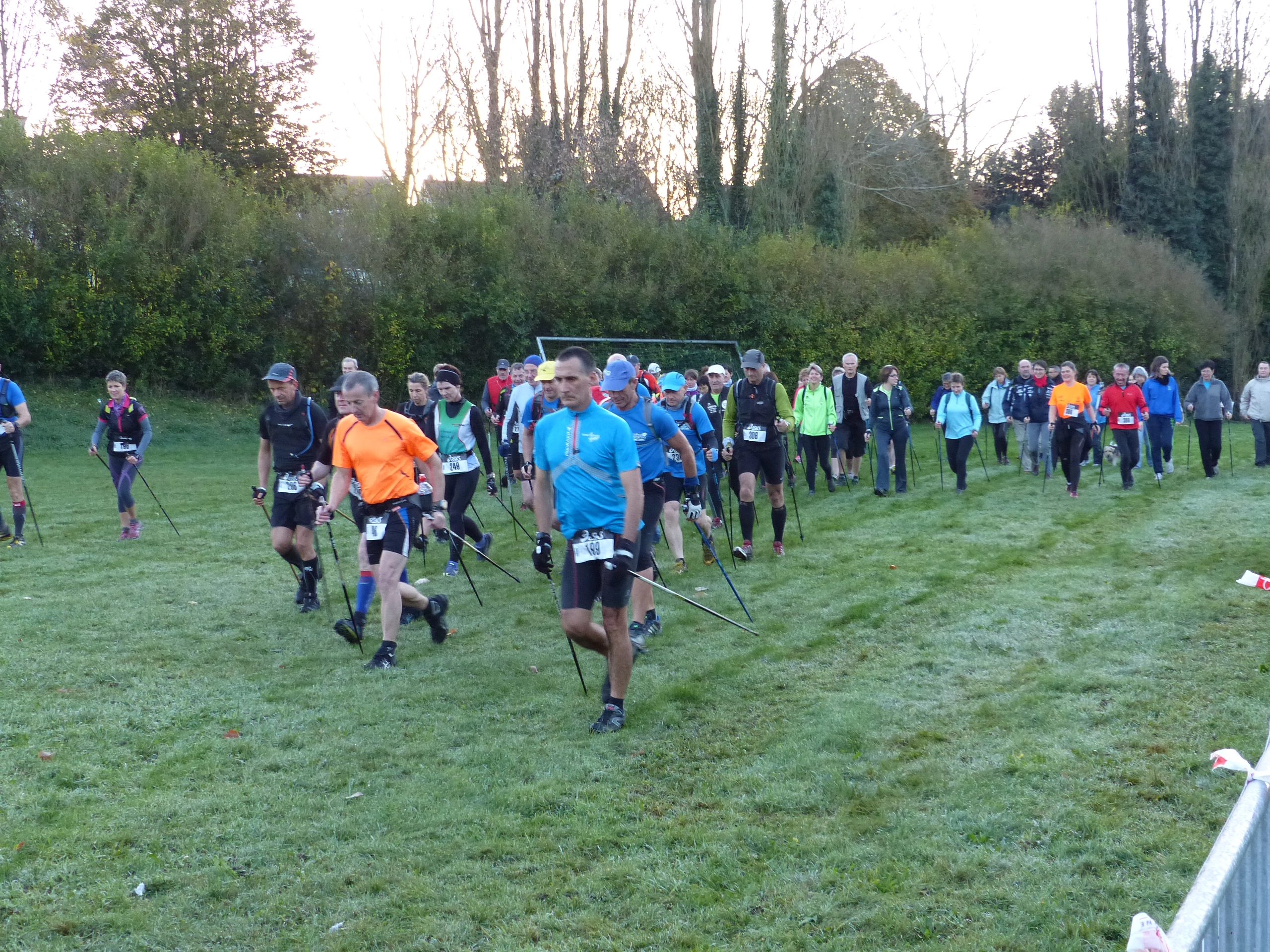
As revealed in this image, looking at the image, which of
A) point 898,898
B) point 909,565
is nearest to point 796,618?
point 909,565

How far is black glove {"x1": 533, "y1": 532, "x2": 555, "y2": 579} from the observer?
6.07m

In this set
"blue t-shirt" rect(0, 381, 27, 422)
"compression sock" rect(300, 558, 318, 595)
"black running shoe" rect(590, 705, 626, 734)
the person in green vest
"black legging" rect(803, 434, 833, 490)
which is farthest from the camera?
"black legging" rect(803, 434, 833, 490)

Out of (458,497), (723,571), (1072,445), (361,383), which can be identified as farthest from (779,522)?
(1072,445)

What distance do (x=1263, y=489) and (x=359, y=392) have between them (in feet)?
43.3

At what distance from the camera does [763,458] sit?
11.0 m

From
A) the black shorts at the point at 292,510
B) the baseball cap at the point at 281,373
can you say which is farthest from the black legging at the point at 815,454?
the baseball cap at the point at 281,373

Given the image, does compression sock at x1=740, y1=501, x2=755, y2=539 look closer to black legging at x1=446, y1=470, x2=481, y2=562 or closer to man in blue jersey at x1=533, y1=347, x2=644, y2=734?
black legging at x1=446, y1=470, x2=481, y2=562

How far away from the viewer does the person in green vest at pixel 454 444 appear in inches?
424

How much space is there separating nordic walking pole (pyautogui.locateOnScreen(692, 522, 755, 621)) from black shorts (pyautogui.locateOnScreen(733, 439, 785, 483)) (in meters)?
0.80

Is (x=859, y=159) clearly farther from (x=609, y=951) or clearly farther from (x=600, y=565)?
(x=609, y=951)

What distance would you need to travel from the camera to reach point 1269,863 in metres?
2.60

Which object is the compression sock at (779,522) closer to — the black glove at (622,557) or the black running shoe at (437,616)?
the black running shoe at (437,616)

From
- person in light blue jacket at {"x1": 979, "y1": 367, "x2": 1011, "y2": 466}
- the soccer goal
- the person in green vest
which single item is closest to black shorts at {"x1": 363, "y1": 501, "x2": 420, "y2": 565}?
the person in green vest

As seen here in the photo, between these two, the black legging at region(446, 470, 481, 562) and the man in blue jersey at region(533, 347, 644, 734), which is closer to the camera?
the man in blue jersey at region(533, 347, 644, 734)
